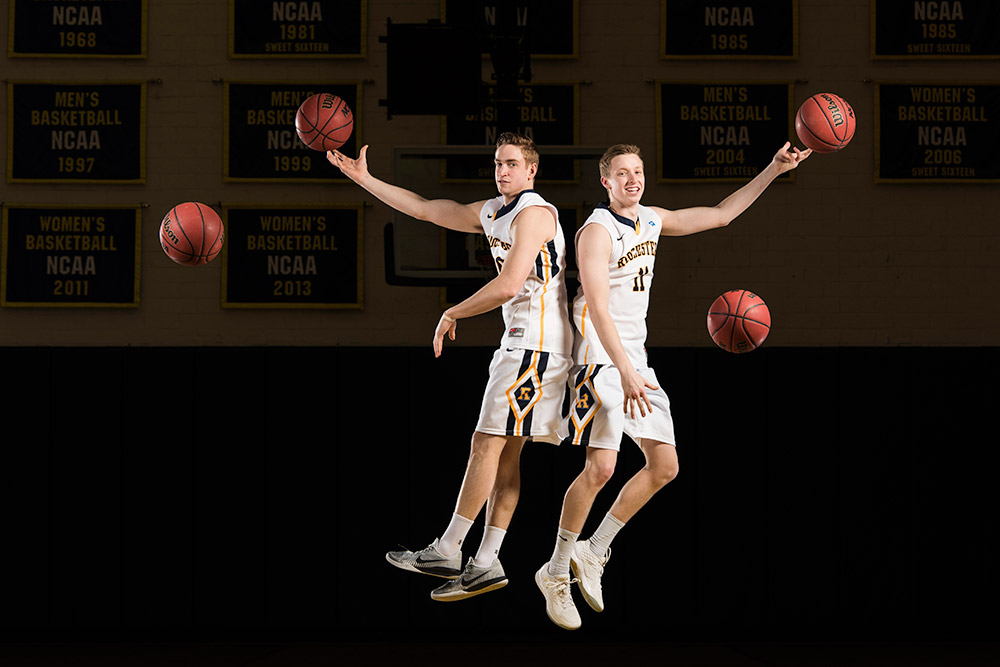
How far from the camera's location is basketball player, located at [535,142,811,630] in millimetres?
3598

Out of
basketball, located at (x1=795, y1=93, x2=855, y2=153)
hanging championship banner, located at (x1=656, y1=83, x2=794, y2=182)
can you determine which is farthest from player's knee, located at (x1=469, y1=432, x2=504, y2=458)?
hanging championship banner, located at (x1=656, y1=83, x2=794, y2=182)

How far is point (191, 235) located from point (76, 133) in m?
4.59

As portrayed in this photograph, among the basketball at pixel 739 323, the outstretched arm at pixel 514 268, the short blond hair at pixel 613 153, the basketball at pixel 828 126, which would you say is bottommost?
the basketball at pixel 739 323

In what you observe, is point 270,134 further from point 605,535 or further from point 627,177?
point 605,535

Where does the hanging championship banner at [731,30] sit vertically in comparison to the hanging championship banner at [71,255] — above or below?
above

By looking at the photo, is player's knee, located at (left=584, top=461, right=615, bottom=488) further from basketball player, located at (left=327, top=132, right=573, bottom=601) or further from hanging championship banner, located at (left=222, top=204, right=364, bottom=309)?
hanging championship banner, located at (left=222, top=204, right=364, bottom=309)

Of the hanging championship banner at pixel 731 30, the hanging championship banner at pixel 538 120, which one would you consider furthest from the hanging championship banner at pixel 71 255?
the hanging championship banner at pixel 731 30

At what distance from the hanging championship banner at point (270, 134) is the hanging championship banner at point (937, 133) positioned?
13.6 feet

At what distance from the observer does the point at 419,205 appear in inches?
152

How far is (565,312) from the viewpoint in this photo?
146 inches

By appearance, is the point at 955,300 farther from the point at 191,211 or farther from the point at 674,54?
the point at 191,211

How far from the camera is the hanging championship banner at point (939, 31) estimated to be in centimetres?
794

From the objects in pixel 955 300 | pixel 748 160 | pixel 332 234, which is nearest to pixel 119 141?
pixel 332 234

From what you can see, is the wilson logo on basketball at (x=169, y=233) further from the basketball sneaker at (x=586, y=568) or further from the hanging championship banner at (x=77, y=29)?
the hanging championship banner at (x=77, y=29)
